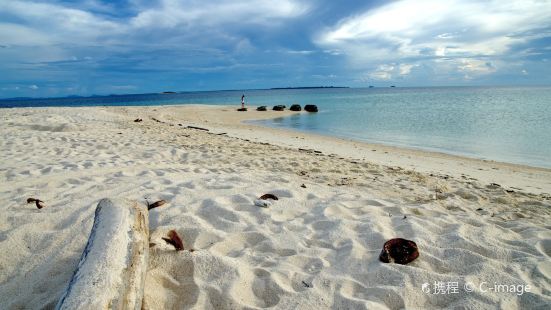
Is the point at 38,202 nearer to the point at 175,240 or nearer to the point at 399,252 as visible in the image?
the point at 175,240

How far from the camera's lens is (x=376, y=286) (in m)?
2.40

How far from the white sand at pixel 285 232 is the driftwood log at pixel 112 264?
0.27 meters

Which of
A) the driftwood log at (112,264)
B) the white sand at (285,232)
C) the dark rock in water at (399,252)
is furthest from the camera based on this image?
the dark rock in water at (399,252)

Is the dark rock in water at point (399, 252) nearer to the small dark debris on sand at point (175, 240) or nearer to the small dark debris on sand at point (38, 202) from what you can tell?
the small dark debris on sand at point (175, 240)

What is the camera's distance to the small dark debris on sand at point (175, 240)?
282cm

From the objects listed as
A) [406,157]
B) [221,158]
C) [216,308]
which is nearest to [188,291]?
[216,308]

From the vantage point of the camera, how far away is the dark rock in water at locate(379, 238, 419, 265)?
2717 mm

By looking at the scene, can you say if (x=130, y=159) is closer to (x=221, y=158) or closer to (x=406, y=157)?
(x=221, y=158)

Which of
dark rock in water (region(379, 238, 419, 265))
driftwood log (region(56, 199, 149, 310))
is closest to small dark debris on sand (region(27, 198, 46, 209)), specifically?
driftwood log (region(56, 199, 149, 310))

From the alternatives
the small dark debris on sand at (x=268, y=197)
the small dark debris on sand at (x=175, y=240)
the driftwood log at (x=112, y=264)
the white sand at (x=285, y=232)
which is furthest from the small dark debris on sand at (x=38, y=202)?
the small dark debris on sand at (x=268, y=197)

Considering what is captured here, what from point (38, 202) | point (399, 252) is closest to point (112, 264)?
point (399, 252)

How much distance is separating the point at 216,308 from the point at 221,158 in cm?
499

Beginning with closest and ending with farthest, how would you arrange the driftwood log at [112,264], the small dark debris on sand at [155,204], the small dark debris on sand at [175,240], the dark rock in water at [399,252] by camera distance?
the driftwood log at [112,264] < the dark rock in water at [399,252] < the small dark debris on sand at [175,240] < the small dark debris on sand at [155,204]

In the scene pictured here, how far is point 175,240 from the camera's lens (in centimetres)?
288
